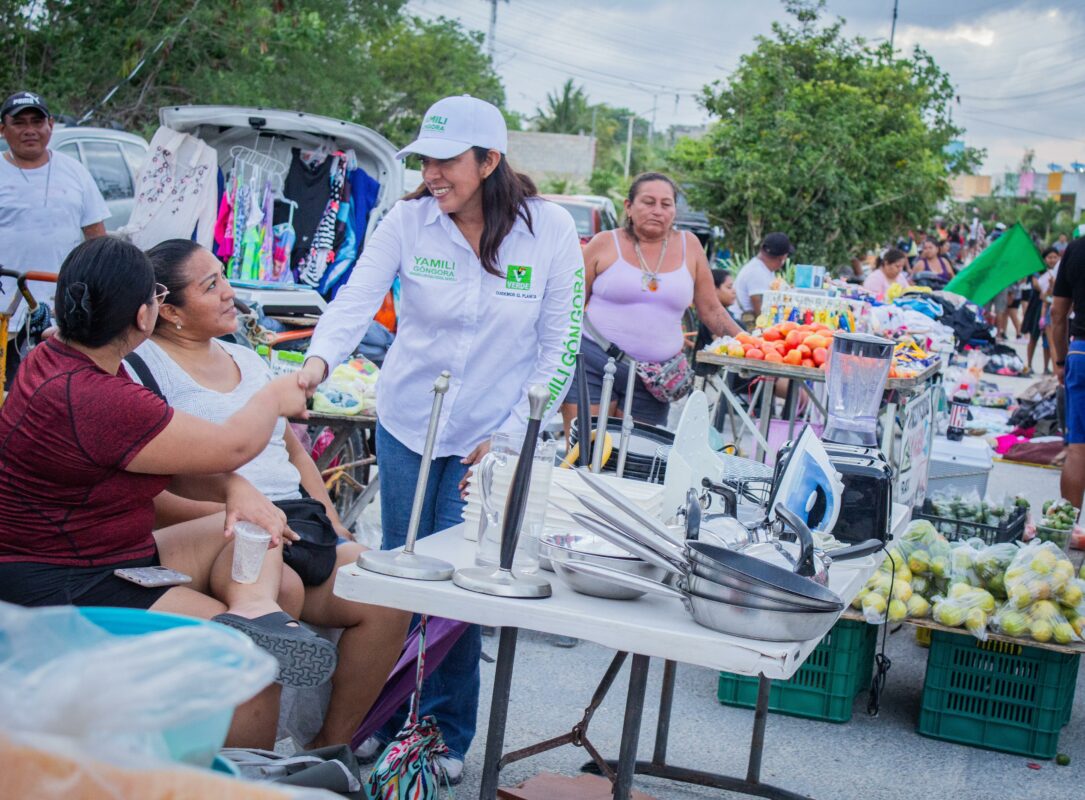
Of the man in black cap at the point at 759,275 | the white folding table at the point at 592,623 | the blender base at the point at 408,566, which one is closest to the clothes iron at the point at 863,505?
the white folding table at the point at 592,623

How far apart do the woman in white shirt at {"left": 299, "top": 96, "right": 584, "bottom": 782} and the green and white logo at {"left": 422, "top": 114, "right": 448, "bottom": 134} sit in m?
0.06

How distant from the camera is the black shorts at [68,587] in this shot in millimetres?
2639

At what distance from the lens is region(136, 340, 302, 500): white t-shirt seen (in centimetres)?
331

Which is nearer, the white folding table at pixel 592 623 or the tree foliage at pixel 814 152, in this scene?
the white folding table at pixel 592 623

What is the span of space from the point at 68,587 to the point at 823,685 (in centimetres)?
298

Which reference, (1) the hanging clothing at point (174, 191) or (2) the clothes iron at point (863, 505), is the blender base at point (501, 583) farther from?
(1) the hanging clothing at point (174, 191)

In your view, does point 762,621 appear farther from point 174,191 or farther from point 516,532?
point 174,191

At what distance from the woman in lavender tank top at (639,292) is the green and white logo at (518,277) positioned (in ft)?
8.70

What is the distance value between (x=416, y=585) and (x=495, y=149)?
1.46m

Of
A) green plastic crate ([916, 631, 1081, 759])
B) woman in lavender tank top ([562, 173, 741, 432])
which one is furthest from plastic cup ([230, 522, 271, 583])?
woman in lavender tank top ([562, 173, 741, 432])

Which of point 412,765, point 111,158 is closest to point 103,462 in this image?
point 412,765

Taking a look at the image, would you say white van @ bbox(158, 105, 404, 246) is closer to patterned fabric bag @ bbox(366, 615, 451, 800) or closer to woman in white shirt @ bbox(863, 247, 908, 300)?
patterned fabric bag @ bbox(366, 615, 451, 800)

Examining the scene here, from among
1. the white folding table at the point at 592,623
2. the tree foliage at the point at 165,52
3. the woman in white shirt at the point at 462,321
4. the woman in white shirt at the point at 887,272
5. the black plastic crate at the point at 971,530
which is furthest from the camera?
the tree foliage at the point at 165,52

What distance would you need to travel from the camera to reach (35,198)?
21.9ft
